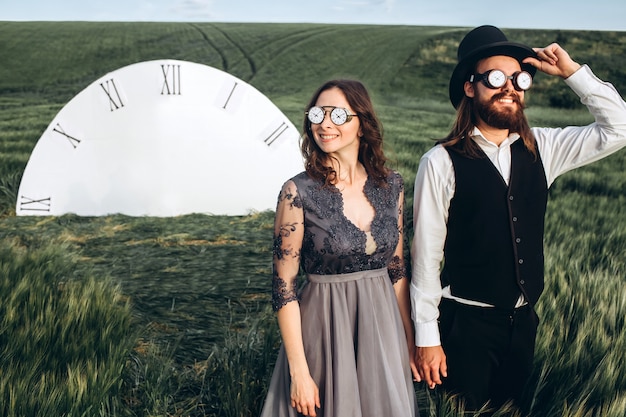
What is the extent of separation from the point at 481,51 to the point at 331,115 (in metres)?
0.62


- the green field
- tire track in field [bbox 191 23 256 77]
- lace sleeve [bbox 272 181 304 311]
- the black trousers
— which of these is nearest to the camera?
lace sleeve [bbox 272 181 304 311]

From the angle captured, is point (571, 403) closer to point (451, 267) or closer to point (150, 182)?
point (451, 267)

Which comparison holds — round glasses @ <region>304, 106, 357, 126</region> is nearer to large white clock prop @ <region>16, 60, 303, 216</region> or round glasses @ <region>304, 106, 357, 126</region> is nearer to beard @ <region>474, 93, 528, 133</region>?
beard @ <region>474, 93, 528, 133</region>

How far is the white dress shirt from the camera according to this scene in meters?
2.42

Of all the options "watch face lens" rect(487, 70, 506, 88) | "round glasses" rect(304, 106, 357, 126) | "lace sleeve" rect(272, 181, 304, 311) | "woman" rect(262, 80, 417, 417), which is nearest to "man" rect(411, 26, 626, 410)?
"watch face lens" rect(487, 70, 506, 88)

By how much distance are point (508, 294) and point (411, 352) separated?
0.41 m

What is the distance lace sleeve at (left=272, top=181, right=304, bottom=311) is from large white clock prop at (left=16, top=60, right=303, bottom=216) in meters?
4.89

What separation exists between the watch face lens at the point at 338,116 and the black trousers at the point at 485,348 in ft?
2.67

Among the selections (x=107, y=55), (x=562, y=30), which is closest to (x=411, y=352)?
(x=107, y=55)

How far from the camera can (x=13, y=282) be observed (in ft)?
11.6

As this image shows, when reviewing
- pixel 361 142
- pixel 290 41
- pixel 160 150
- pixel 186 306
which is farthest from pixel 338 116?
pixel 290 41

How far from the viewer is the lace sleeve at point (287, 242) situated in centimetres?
221

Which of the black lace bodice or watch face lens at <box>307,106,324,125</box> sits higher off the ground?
watch face lens at <box>307,106,324,125</box>

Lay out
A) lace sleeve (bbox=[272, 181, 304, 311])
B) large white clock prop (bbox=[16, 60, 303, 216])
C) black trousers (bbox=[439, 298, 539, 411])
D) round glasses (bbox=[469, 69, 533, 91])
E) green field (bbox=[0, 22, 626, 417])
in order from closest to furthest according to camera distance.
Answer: lace sleeve (bbox=[272, 181, 304, 311]), round glasses (bbox=[469, 69, 533, 91]), black trousers (bbox=[439, 298, 539, 411]), green field (bbox=[0, 22, 626, 417]), large white clock prop (bbox=[16, 60, 303, 216])
